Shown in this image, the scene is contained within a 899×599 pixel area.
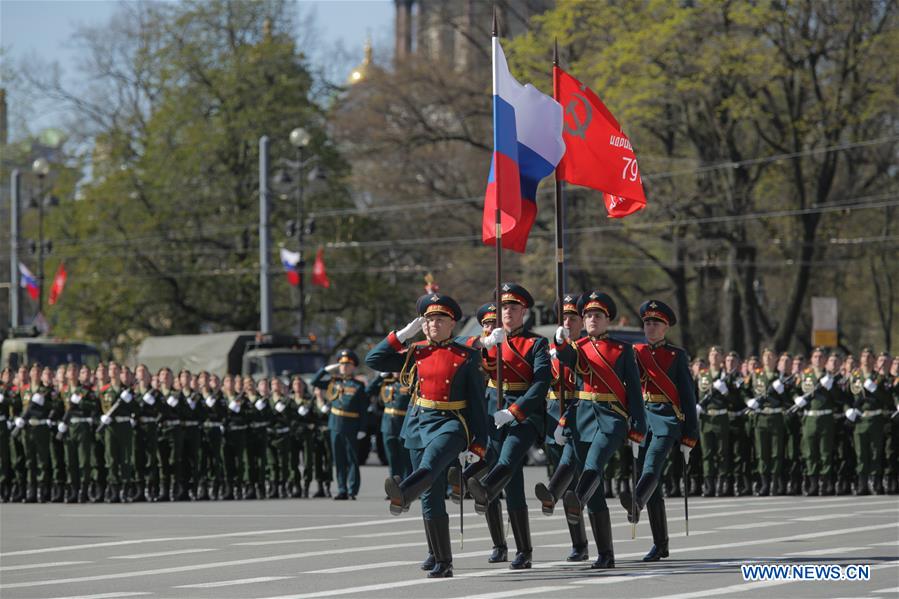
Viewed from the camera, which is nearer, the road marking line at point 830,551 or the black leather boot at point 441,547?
the black leather boot at point 441,547

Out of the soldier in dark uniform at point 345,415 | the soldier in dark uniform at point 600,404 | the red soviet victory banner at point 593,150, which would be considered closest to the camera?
the soldier in dark uniform at point 600,404

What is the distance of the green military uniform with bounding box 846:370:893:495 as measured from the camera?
21469 mm

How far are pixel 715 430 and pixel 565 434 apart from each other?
10209mm

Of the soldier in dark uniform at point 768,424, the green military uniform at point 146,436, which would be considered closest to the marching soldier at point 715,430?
the soldier in dark uniform at point 768,424

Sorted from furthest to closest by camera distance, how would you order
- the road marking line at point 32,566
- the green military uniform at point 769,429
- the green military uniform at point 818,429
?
the green military uniform at point 769,429 < the green military uniform at point 818,429 < the road marking line at point 32,566

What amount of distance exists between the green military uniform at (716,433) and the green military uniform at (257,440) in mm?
6386

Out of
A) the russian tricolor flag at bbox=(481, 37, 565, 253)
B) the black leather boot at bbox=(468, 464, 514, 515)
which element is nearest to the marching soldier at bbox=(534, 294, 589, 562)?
the black leather boot at bbox=(468, 464, 514, 515)

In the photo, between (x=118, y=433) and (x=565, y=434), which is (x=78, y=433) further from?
(x=565, y=434)

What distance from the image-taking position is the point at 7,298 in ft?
255

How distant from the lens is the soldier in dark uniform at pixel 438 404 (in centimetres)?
1136

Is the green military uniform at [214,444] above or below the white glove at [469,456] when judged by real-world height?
below

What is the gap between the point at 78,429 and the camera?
22.9 metres

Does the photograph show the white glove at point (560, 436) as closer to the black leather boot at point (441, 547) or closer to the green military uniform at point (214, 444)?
the black leather boot at point (441, 547)

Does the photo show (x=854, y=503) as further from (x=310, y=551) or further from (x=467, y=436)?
(x=467, y=436)
